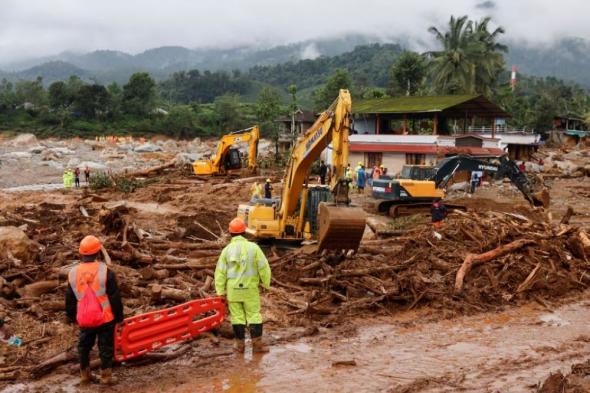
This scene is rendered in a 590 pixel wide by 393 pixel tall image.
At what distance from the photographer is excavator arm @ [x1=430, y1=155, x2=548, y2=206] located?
1770 centimetres

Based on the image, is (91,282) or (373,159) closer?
(91,282)

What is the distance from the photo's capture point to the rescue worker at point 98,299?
582 cm

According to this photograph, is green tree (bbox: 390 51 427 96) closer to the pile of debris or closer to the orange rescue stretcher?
the pile of debris

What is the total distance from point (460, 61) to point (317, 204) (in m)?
36.7

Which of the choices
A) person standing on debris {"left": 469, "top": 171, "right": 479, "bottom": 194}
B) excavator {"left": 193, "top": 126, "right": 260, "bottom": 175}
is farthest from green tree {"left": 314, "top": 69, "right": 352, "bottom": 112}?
person standing on debris {"left": 469, "top": 171, "right": 479, "bottom": 194}

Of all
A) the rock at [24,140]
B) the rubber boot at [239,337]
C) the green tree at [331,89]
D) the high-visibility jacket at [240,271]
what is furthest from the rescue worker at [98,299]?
the rock at [24,140]

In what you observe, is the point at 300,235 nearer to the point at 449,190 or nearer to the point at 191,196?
the point at 191,196

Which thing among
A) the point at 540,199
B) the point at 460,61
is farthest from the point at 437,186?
the point at 460,61

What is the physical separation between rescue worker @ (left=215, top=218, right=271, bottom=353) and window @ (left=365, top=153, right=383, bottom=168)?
1050 inches

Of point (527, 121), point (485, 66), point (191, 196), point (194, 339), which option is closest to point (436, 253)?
point (194, 339)

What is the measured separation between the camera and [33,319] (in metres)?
7.60

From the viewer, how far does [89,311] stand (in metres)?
5.77

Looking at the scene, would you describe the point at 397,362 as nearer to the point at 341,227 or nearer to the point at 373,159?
the point at 341,227

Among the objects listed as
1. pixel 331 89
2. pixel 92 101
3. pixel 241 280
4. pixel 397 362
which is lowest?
pixel 397 362
